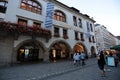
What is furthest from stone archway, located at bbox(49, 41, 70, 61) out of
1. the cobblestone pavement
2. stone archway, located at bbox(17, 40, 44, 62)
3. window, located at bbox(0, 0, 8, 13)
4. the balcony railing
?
the cobblestone pavement

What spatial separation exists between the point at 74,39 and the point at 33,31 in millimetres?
10975

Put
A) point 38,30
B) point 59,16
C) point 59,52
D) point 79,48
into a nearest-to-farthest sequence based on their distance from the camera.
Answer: point 38,30, point 59,16, point 59,52, point 79,48

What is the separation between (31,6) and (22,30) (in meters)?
5.65

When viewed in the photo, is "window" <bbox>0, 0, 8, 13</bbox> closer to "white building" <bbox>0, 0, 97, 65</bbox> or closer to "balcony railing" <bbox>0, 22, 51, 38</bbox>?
"white building" <bbox>0, 0, 97, 65</bbox>

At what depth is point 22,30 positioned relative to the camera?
47.8ft

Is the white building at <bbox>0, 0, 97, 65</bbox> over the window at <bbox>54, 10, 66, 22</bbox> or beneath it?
beneath

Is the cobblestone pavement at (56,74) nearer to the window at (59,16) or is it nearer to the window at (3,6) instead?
the window at (3,6)

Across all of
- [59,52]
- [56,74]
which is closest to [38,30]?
[56,74]

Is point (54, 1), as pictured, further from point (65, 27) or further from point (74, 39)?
point (74, 39)

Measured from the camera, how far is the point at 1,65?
1330 cm

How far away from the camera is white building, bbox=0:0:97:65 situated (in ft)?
46.8

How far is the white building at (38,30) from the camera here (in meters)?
14.3

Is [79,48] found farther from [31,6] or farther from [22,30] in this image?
[22,30]

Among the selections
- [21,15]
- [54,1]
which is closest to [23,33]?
[21,15]
